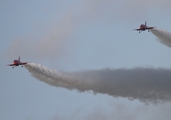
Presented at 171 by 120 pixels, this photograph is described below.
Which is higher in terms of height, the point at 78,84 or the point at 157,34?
the point at 157,34

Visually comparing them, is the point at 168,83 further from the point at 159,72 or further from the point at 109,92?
the point at 109,92

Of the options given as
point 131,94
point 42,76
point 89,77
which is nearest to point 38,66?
point 42,76

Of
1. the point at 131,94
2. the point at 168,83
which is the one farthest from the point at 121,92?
the point at 168,83

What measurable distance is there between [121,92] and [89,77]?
5.59m

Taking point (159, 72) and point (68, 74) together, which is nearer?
point (68, 74)

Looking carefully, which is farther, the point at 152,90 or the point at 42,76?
the point at 152,90

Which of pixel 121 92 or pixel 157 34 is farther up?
pixel 157 34

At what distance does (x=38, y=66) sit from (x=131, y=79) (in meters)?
17.0

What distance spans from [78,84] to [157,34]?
586 inches

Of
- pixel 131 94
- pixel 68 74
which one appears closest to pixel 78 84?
pixel 68 74

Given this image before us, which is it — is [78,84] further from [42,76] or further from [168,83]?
[168,83]

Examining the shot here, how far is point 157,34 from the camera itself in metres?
117

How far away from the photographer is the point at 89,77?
374ft

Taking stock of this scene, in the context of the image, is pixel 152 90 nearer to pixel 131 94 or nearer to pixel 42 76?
pixel 131 94
